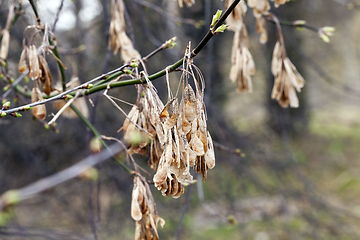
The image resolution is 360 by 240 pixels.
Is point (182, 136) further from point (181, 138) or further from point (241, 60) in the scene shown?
point (241, 60)

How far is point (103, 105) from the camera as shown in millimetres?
3301

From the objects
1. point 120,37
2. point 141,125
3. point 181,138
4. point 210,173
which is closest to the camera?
point 181,138

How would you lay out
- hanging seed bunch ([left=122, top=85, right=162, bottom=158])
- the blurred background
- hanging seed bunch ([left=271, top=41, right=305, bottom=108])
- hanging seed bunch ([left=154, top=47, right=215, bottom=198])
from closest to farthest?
hanging seed bunch ([left=154, top=47, right=215, bottom=198])
hanging seed bunch ([left=122, top=85, right=162, bottom=158])
hanging seed bunch ([left=271, top=41, right=305, bottom=108])
the blurred background

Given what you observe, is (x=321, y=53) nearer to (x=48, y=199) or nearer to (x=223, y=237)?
(x=223, y=237)

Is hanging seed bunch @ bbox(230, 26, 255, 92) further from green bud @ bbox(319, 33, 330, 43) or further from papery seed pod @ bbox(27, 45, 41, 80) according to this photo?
papery seed pod @ bbox(27, 45, 41, 80)

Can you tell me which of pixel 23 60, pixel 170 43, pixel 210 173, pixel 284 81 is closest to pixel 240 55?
pixel 284 81

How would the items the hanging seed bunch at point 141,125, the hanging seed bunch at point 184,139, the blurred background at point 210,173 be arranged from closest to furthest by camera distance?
the hanging seed bunch at point 184,139
the hanging seed bunch at point 141,125
the blurred background at point 210,173

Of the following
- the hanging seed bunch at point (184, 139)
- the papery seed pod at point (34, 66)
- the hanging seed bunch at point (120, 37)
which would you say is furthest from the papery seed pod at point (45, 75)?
the hanging seed bunch at point (184, 139)

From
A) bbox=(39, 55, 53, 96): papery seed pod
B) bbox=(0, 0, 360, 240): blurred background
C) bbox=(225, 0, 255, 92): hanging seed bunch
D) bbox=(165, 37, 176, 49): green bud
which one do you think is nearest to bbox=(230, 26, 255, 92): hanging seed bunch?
bbox=(225, 0, 255, 92): hanging seed bunch

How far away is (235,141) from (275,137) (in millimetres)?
2871

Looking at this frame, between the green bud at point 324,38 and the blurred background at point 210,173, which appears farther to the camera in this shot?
the blurred background at point 210,173

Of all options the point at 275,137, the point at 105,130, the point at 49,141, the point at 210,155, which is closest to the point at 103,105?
the point at 105,130

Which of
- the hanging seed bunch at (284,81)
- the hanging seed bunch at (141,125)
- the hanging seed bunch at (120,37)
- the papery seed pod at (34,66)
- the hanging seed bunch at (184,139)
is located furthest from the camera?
the hanging seed bunch at (120,37)

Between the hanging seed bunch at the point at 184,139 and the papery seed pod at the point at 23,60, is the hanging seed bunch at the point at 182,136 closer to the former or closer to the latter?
the hanging seed bunch at the point at 184,139
